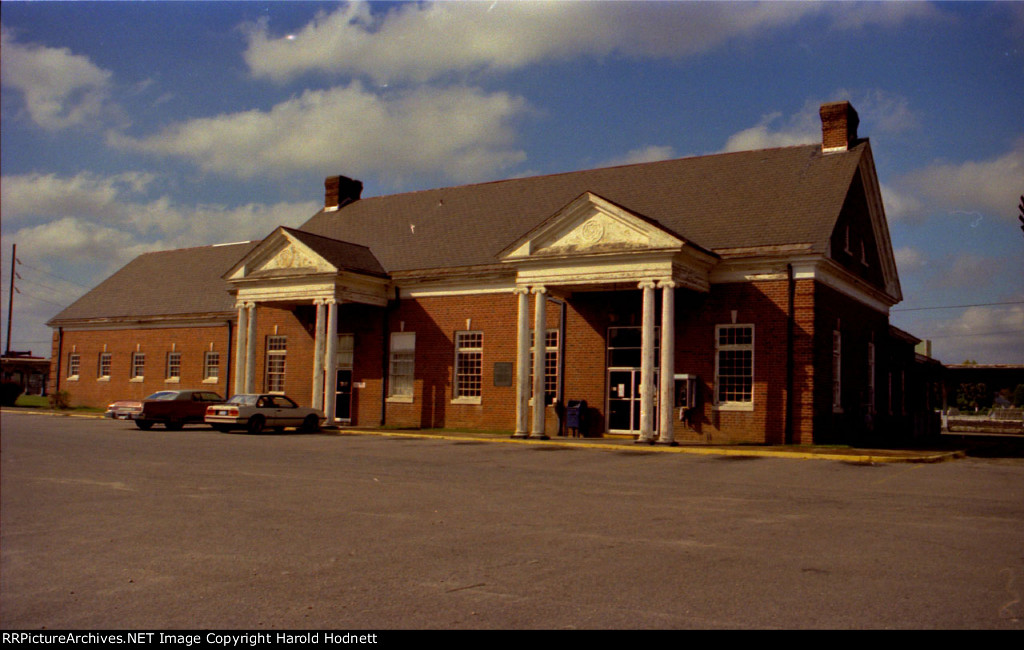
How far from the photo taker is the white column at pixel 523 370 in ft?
84.5

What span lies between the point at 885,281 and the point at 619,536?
25.1 metres

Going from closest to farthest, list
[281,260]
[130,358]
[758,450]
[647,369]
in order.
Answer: [758,450], [647,369], [281,260], [130,358]

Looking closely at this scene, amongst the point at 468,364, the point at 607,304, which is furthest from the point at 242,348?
the point at 607,304

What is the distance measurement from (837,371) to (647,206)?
7.76 m

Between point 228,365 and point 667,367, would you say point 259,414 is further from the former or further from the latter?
point 667,367

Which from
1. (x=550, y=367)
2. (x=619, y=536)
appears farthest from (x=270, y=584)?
(x=550, y=367)

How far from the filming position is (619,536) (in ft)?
31.3

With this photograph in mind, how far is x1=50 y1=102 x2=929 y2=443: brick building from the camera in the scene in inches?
933

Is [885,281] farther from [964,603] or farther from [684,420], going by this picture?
[964,603]

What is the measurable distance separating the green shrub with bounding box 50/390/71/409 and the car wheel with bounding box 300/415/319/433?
20.4 metres

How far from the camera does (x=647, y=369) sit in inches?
917

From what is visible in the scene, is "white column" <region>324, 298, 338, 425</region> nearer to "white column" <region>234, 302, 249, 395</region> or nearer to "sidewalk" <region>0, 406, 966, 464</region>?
"sidewalk" <region>0, 406, 966, 464</region>

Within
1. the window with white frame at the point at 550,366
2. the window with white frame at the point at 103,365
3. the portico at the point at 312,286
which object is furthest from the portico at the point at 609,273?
the window with white frame at the point at 103,365

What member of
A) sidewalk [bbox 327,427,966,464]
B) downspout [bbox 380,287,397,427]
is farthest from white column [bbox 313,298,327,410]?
sidewalk [bbox 327,427,966,464]
